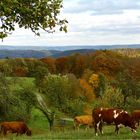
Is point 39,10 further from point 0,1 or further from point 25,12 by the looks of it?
point 0,1

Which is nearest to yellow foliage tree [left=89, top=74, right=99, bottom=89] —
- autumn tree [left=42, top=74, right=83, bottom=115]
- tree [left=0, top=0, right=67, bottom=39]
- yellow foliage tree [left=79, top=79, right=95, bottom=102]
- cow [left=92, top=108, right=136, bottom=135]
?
yellow foliage tree [left=79, top=79, right=95, bottom=102]

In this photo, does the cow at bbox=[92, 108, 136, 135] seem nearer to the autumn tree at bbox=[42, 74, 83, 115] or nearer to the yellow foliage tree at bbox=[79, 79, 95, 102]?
the autumn tree at bbox=[42, 74, 83, 115]

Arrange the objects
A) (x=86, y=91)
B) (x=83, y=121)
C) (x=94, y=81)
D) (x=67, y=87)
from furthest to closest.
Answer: (x=94, y=81) < (x=86, y=91) < (x=67, y=87) < (x=83, y=121)

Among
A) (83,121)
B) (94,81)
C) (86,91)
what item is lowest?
(86,91)

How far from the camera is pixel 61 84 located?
317ft

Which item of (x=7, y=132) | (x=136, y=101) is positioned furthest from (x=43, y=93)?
(x=7, y=132)

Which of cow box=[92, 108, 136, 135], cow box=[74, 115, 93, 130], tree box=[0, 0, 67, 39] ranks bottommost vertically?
cow box=[74, 115, 93, 130]

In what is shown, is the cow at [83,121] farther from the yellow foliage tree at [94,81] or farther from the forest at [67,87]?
the yellow foliage tree at [94,81]

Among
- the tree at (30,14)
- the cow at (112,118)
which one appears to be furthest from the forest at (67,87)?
the tree at (30,14)

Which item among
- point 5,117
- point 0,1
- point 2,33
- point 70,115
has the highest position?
point 0,1

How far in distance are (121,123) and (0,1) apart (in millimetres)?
12513

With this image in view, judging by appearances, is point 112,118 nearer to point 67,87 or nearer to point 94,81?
point 67,87

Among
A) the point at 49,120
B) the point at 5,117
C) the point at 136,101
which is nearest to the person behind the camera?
the point at 5,117

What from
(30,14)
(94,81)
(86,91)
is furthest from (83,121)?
(94,81)
